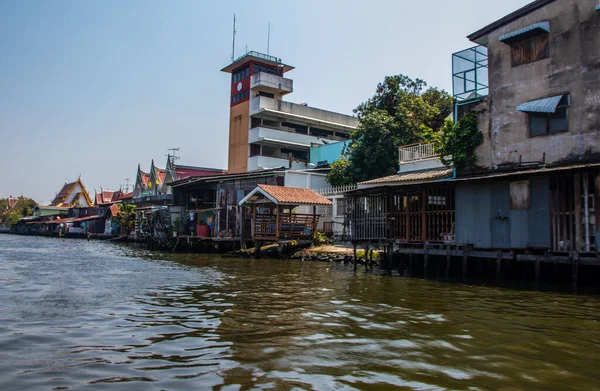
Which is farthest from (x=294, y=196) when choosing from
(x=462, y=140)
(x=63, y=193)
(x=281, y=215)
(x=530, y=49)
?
(x=63, y=193)

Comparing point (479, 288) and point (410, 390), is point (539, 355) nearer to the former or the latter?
point (410, 390)

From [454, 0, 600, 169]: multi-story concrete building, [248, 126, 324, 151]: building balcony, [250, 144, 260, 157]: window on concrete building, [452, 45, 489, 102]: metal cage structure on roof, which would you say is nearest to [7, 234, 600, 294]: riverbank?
[454, 0, 600, 169]: multi-story concrete building

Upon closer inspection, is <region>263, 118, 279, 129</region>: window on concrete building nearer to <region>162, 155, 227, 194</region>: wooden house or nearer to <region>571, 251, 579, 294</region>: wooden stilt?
<region>162, 155, 227, 194</region>: wooden house

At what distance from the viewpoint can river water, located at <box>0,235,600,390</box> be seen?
5.48 meters

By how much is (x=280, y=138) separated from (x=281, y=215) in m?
21.4

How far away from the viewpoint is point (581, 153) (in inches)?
570

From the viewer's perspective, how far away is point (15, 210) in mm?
97375

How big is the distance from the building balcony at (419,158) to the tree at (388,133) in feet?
15.7

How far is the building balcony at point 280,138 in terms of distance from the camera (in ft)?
149

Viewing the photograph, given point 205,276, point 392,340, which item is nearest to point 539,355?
point 392,340

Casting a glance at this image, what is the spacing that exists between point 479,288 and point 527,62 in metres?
7.95

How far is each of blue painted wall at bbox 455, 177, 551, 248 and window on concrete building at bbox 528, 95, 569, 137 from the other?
2061 mm

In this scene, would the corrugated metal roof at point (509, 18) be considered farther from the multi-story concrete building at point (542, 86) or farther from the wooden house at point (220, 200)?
the wooden house at point (220, 200)

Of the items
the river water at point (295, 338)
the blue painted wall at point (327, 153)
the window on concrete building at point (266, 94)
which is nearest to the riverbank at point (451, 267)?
the river water at point (295, 338)
